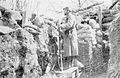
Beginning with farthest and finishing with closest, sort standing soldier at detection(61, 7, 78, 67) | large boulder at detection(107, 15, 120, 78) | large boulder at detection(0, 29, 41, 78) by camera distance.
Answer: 1. standing soldier at detection(61, 7, 78, 67)
2. large boulder at detection(0, 29, 41, 78)
3. large boulder at detection(107, 15, 120, 78)

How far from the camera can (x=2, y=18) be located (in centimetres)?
498

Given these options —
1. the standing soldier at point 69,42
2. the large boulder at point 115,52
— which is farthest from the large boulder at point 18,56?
the large boulder at point 115,52

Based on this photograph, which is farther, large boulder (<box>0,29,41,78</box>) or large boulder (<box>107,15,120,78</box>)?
large boulder (<box>0,29,41,78</box>)

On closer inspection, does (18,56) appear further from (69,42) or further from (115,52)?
(115,52)

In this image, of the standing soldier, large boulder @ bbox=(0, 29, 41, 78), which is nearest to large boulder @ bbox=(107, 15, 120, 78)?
large boulder @ bbox=(0, 29, 41, 78)

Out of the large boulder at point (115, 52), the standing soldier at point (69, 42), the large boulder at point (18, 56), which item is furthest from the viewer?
the standing soldier at point (69, 42)

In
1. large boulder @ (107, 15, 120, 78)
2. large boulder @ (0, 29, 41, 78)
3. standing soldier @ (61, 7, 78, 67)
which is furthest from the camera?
Answer: standing soldier @ (61, 7, 78, 67)

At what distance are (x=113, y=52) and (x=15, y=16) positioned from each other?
5.14 m

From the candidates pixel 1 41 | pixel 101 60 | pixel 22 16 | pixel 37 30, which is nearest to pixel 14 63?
pixel 1 41

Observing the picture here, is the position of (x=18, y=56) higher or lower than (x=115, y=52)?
lower

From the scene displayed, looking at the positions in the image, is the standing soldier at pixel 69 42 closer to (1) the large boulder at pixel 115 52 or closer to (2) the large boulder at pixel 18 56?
(2) the large boulder at pixel 18 56

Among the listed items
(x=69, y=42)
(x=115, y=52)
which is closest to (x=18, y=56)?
(x=69, y=42)

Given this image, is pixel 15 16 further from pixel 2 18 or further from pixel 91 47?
pixel 91 47

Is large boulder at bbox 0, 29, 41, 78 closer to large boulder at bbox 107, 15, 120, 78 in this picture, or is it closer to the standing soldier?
the standing soldier
